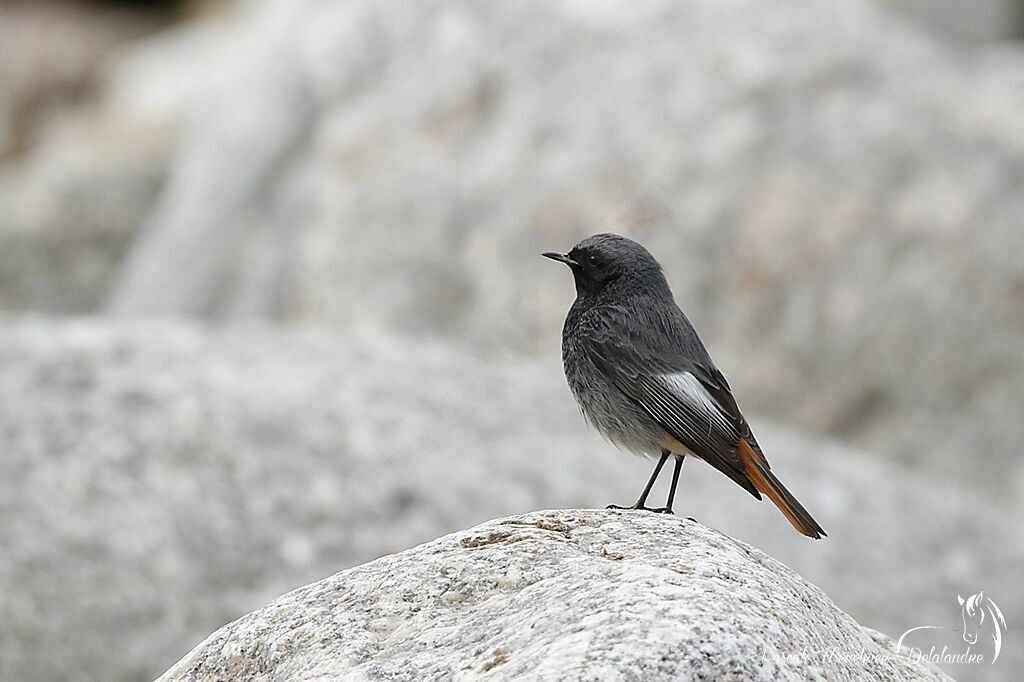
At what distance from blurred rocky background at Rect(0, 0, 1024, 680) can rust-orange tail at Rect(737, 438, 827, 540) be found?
398cm

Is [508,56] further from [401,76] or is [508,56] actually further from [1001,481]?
[1001,481]

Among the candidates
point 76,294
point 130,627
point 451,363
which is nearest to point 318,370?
point 451,363

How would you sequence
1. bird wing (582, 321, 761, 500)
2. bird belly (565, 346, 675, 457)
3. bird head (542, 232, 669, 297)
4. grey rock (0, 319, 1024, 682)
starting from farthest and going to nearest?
1. grey rock (0, 319, 1024, 682)
2. bird head (542, 232, 669, 297)
3. bird belly (565, 346, 675, 457)
4. bird wing (582, 321, 761, 500)

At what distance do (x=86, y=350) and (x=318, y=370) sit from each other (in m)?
1.83

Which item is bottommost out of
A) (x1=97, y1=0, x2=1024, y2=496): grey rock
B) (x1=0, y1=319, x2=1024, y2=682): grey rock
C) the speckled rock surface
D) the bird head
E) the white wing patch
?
the speckled rock surface

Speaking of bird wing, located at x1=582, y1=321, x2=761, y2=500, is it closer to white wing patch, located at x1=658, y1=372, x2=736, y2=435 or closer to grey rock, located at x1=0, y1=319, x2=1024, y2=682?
white wing patch, located at x1=658, y1=372, x2=736, y2=435

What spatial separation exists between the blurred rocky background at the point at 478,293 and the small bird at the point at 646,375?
11.1ft

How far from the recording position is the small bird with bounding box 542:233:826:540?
248 inches

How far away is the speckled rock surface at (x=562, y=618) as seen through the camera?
4559mm

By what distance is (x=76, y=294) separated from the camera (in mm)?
18891

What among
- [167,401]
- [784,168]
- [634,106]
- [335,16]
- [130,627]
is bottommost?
[130,627]

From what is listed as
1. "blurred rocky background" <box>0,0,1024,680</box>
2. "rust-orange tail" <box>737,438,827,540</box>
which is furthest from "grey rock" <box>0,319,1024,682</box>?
"rust-orange tail" <box>737,438,827,540</box>

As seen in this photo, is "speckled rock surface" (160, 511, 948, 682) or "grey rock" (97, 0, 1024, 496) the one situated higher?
"grey rock" (97, 0, 1024, 496)

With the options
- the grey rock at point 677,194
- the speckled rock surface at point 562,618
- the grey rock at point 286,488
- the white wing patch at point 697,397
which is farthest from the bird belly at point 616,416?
the grey rock at point 677,194
